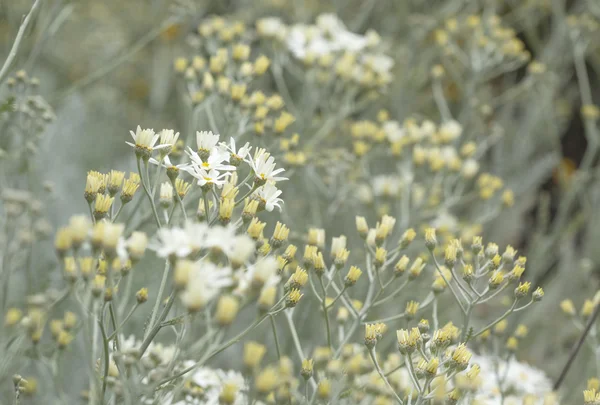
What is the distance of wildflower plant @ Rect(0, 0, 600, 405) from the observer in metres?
1.18

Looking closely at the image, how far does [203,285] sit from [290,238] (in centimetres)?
134

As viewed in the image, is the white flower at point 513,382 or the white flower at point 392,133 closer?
the white flower at point 513,382

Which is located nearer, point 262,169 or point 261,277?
point 261,277

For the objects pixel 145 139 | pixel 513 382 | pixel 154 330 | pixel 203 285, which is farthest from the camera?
pixel 513 382

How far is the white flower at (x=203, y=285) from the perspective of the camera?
958 mm

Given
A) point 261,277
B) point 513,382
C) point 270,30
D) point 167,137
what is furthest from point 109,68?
point 513,382

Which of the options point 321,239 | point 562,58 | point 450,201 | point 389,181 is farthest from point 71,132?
point 562,58

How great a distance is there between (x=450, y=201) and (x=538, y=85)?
132 centimetres

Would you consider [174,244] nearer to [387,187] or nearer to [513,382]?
[513,382]

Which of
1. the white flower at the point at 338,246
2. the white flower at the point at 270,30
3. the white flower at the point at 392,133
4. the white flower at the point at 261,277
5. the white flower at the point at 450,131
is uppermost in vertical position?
the white flower at the point at 270,30

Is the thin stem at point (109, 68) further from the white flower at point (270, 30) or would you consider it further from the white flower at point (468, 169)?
the white flower at point (468, 169)

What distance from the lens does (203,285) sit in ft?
3.20

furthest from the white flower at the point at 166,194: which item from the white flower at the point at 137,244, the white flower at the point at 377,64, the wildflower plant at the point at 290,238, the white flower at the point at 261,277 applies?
the white flower at the point at 377,64

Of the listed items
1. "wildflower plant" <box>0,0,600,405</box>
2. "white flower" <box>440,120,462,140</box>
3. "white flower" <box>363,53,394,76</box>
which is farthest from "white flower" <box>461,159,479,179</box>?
"white flower" <box>363,53,394,76</box>
